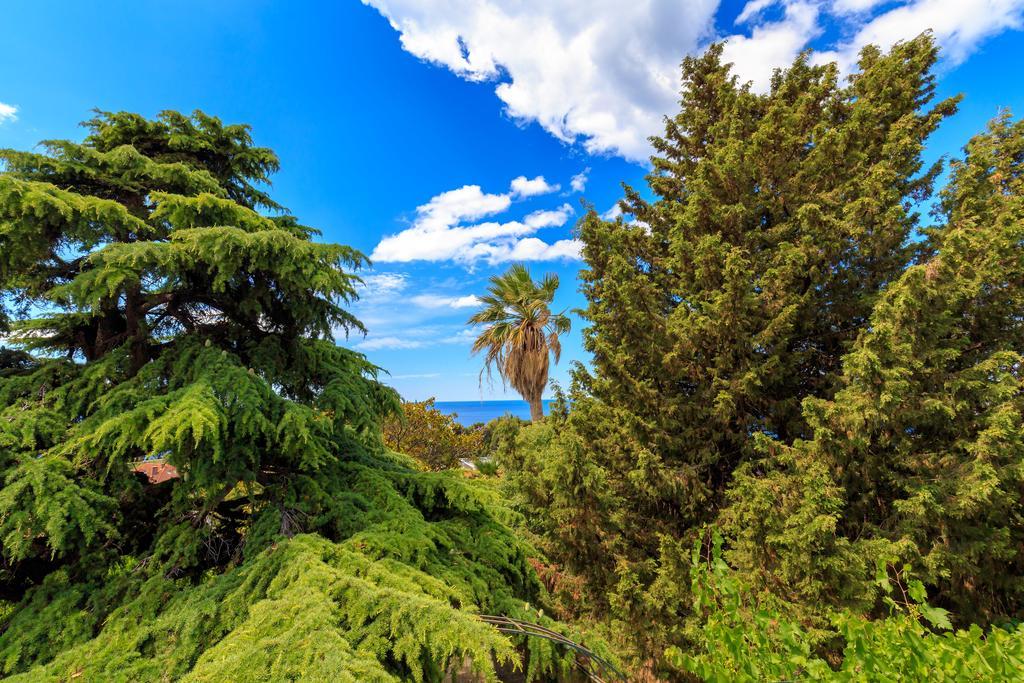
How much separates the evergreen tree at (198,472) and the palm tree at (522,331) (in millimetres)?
6956

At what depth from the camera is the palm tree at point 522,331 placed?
11.7m

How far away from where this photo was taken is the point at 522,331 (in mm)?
11781

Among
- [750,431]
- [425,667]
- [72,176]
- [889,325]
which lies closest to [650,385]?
[750,431]

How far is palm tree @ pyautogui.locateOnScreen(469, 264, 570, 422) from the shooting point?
38.5ft

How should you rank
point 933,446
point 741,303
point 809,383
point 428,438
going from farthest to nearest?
1. point 428,438
2. point 809,383
3. point 741,303
4. point 933,446

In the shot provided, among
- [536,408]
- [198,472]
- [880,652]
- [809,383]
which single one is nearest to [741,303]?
[809,383]

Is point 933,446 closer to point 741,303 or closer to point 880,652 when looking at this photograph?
point 741,303

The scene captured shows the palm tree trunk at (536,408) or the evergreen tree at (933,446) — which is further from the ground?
the palm tree trunk at (536,408)

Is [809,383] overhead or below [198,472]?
overhead

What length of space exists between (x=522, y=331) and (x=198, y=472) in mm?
9212

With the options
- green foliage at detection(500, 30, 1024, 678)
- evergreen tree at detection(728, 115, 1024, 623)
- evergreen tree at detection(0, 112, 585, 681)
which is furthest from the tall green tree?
evergreen tree at detection(0, 112, 585, 681)

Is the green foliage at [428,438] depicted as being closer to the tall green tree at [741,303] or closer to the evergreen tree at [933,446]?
the tall green tree at [741,303]

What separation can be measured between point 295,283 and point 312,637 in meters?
3.13

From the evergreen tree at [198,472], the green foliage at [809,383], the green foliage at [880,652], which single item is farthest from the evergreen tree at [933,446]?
the evergreen tree at [198,472]
